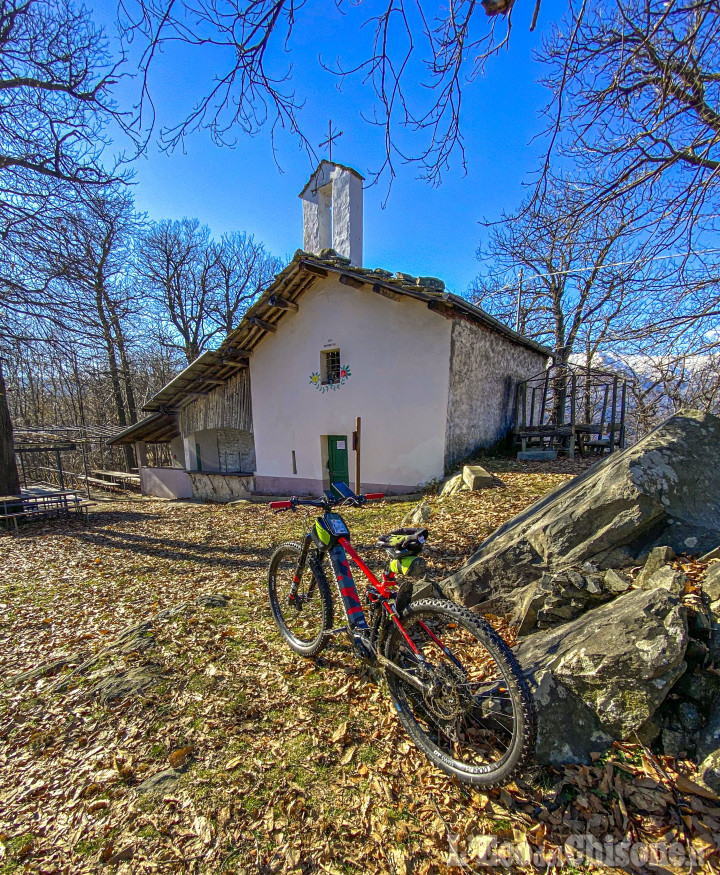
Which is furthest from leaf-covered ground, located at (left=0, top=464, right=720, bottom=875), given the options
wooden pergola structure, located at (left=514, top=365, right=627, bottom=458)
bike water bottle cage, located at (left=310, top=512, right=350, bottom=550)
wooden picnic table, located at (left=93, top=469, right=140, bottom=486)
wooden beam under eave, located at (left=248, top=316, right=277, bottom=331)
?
wooden picnic table, located at (left=93, top=469, right=140, bottom=486)

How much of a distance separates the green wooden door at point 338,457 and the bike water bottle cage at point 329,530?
794cm

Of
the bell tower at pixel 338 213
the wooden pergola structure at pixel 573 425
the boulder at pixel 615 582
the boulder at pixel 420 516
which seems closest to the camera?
the boulder at pixel 615 582

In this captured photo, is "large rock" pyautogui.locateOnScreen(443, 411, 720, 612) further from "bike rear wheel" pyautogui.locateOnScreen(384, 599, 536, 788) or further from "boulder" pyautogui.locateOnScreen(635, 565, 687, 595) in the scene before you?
"bike rear wheel" pyautogui.locateOnScreen(384, 599, 536, 788)

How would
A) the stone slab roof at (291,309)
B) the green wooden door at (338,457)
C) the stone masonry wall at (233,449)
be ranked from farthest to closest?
the stone masonry wall at (233,449)
the green wooden door at (338,457)
the stone slab roof at (291,309)

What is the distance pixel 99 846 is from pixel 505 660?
2190 millimetres

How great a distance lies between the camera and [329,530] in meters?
2.81

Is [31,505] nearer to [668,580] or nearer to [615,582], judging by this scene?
[615,582]

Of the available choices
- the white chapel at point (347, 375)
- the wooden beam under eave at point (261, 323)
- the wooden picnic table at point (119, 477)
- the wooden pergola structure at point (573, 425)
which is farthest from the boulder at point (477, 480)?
the wooden picnic table at point (119, 477)

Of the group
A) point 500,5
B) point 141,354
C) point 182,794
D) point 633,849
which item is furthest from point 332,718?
point 141,354

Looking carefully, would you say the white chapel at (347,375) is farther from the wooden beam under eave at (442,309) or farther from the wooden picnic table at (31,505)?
the wooden picnic table at (31,505)

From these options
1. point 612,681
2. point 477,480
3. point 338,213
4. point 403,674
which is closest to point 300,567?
point 403,674

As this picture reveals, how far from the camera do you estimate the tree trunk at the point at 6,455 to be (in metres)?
9.84

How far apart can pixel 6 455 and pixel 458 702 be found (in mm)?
12801

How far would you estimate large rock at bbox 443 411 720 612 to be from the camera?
2793 millimetres
